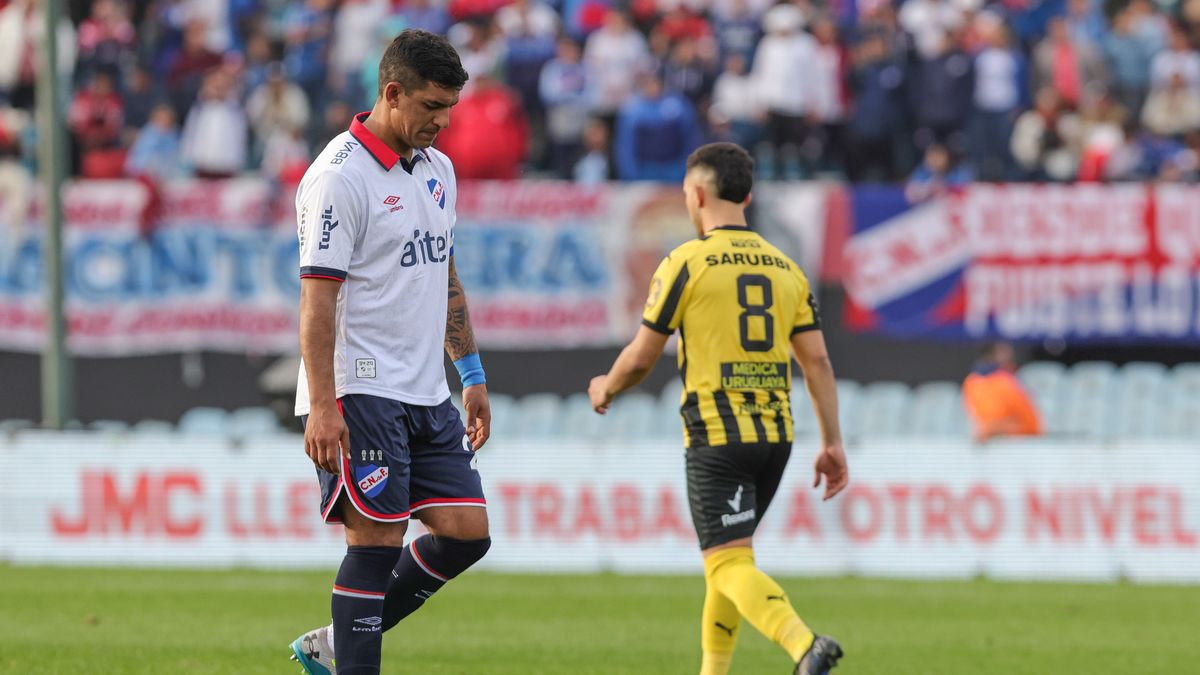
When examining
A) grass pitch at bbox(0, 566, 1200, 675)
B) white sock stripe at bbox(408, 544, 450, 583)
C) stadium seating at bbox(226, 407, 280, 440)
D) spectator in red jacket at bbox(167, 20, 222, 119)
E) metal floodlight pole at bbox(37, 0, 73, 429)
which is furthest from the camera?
spectator in red jacket at bbox(167, 20, 222, 119)

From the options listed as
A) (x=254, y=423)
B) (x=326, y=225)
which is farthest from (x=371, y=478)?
(x=254, y=423)

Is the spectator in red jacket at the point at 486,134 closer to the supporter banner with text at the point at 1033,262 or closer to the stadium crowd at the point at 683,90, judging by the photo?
the stadium crowd at the point at 683,90

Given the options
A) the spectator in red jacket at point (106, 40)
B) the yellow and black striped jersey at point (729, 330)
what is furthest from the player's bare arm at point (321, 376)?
the spectator in red jacket at point (106, 40)

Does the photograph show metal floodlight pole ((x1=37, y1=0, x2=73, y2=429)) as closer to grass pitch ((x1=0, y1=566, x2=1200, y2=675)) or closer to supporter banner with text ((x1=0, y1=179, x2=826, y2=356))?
supporter banner with text ((x1=0, y1=179, x2=826, y2=356))

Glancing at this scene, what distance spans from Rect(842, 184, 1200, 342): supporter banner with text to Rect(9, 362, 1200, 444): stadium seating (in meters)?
0.41

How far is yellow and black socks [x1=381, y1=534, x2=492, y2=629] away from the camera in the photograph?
20.9ft

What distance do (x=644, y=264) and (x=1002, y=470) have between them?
5136 mm

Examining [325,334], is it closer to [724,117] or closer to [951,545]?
[951,545]

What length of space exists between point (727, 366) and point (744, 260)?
0.40 meters

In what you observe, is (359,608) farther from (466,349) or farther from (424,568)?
(466,349)

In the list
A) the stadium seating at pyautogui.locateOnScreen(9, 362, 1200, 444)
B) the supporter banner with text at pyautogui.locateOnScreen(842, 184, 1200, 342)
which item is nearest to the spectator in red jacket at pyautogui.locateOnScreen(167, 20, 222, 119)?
the stadium seating at pyautogui.locateOnScreen(9, 362, 1200, 444)

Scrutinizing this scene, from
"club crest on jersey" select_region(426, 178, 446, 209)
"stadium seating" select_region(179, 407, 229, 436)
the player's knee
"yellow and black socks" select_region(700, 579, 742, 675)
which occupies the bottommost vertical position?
"stadium seating" select_region(179, 407, 229, 436)

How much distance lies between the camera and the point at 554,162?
1919cm

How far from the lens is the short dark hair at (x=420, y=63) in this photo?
5910 millimetres
